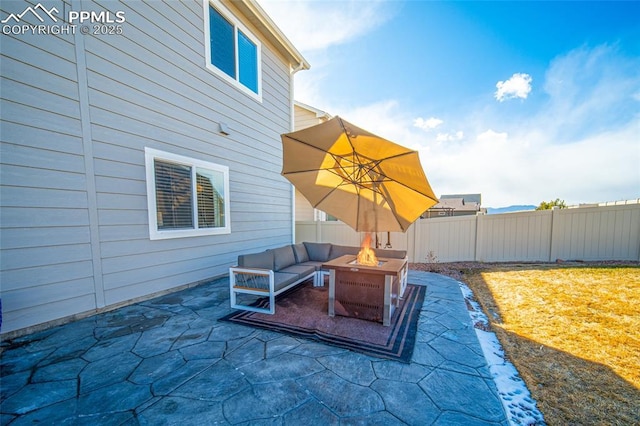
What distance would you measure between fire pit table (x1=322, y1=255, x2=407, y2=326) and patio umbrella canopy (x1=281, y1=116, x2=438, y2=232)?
88cm

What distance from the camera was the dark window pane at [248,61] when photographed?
5480 mm

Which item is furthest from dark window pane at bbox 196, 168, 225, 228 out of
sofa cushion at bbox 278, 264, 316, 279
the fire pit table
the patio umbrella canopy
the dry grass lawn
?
the dry grass lawn

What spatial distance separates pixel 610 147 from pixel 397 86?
6993 millimetres

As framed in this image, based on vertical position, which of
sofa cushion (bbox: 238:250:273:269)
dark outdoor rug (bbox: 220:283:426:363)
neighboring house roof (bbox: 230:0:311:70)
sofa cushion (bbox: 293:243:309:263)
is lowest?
dark outdoor rug (bbox: 220:283:426:363)

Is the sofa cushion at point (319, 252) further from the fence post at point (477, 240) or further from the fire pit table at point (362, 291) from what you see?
the fence post at point (477, 240)

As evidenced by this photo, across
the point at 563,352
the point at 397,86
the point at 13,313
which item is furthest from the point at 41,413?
the point at 397,86

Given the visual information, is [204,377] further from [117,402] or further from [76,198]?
[76,198]

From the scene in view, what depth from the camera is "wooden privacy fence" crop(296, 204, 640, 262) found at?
5793 millimetres

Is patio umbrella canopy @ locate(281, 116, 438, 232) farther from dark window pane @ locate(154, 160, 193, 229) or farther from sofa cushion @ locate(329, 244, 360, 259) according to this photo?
dark window pane @ locate(154, 160, 193, 229)

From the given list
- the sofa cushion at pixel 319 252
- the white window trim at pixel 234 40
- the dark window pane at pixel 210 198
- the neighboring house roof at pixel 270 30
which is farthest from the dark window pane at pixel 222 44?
the sofa cushion at pixel 319 252

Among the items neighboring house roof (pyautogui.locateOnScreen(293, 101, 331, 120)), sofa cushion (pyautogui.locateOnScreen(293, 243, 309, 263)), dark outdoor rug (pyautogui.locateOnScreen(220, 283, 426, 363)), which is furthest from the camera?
neighboring house roof (pyautogui.locateOnScreen(293, 101, 331, 120))

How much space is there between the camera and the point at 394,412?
166 centimetres

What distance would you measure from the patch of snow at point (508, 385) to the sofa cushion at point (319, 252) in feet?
10.2

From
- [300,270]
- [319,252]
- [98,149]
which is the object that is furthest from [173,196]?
[319,252]
